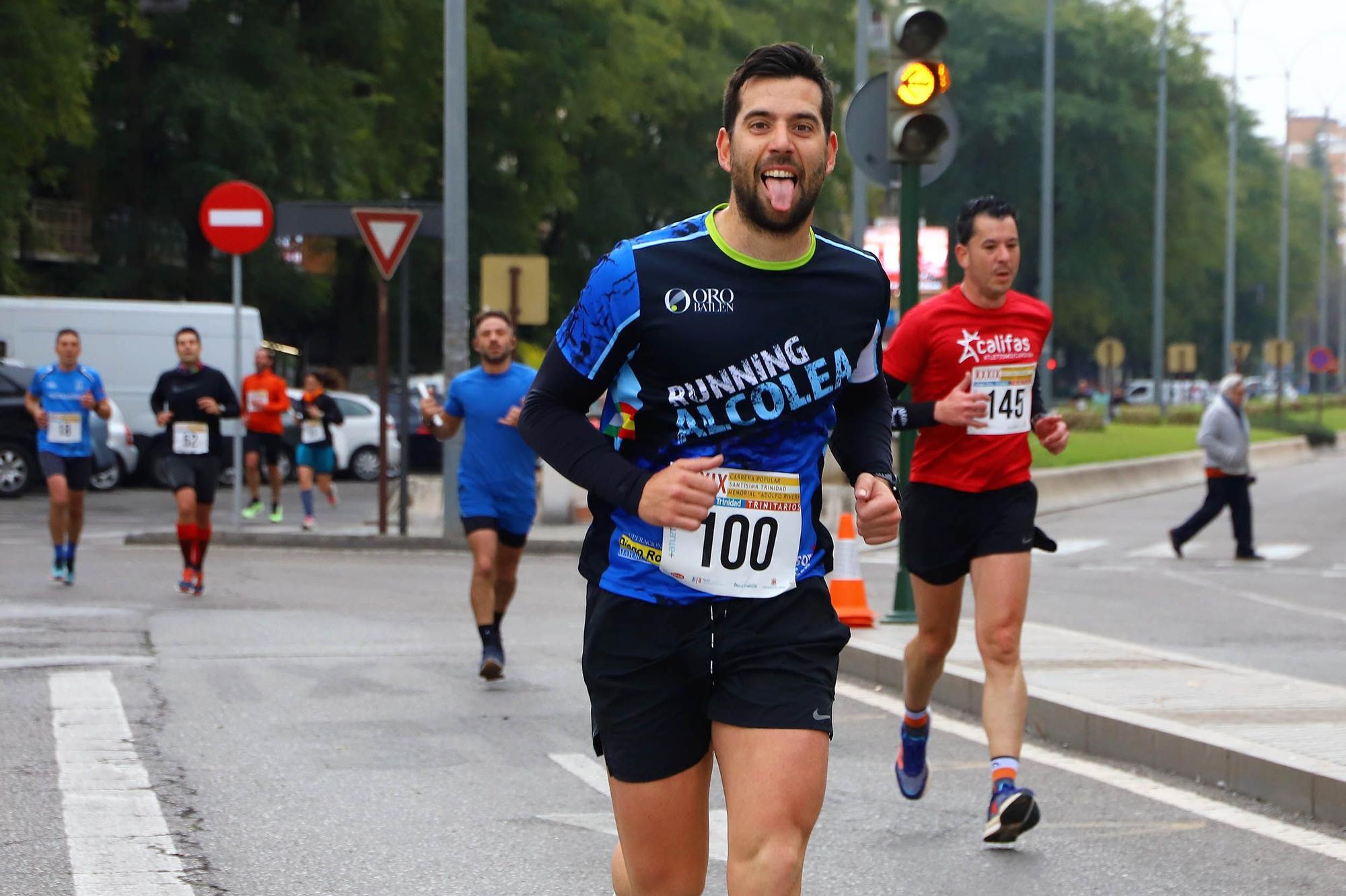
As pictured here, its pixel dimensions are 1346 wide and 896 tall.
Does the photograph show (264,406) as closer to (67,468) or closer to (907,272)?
(67,468)

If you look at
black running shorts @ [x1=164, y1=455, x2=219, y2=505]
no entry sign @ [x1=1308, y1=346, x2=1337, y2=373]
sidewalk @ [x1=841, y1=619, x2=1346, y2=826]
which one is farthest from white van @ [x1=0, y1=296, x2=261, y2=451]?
no entry sign @ [x1=1308, y1=346, x2=1337, y2=373]

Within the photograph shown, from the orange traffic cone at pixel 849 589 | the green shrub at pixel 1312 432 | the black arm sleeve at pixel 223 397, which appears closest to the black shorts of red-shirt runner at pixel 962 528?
the orange traffic cone at pixel 849 589

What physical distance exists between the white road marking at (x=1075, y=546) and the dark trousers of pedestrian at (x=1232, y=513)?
3.55ft

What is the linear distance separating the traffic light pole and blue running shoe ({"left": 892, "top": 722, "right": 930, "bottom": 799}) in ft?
15.8

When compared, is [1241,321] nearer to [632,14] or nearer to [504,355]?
[632,14]

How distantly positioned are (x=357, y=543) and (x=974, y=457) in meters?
12.9

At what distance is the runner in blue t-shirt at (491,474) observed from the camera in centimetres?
995

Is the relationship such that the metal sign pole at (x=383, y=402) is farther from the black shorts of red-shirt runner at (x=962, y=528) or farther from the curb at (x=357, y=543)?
the black shorts of red-shirt runner at (x=962, y=528)

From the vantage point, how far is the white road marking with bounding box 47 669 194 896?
5641 mm

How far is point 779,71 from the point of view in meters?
3.92

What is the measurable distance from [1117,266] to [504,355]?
52.2 meters

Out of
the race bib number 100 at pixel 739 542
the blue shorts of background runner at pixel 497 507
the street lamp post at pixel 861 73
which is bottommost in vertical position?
the blue shorts of background runner at pixel 497 507

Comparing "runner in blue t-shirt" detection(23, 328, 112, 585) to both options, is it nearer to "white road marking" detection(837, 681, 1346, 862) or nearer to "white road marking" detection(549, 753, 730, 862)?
"white road marking" detection(837, 681, 1346, 862)

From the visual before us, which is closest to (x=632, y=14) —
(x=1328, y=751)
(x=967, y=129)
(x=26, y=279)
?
(x=26, y=279)
